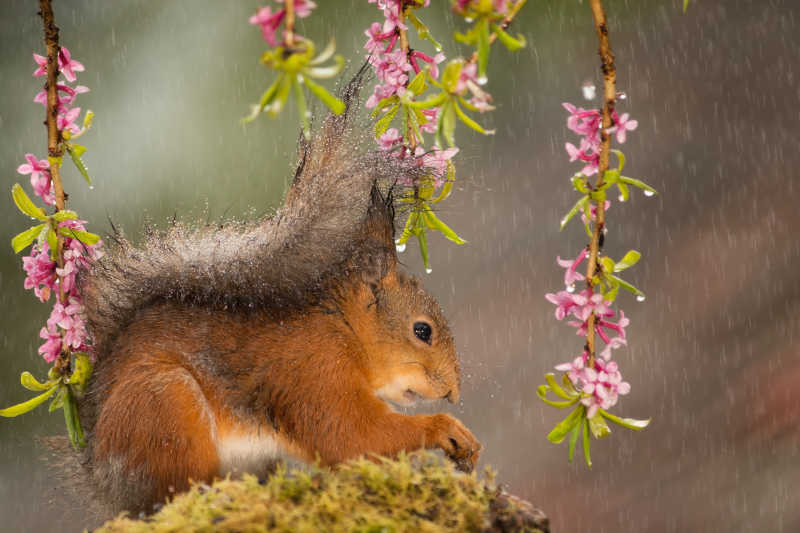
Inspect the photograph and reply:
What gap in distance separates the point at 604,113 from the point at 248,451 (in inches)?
36.6

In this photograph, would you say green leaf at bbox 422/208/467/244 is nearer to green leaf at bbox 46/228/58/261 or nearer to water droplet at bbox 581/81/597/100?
water droplet at bbox 581/81/597/100

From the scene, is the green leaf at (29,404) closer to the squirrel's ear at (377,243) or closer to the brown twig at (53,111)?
the brown twig at (53,111)

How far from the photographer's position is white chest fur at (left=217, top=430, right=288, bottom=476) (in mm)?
1733

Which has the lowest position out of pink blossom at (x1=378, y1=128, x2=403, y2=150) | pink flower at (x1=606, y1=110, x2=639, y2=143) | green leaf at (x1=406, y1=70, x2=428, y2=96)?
pink flower at (x1=606, y1=110, x2=639, y2=143)

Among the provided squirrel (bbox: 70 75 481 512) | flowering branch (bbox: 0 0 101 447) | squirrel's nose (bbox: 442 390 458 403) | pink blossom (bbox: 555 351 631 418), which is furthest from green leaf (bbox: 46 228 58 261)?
pink blossom (bbox: 555 351 631 418)

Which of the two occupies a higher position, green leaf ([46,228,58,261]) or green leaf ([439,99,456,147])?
green leaf ([439,99,456,147])

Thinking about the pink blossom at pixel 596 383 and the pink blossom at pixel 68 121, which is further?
the pink blossom at pixel 68 121

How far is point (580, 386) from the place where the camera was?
160 centimetres

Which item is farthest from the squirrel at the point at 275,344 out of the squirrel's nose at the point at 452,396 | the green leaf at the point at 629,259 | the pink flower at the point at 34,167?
the green leaf at the point at 629,259

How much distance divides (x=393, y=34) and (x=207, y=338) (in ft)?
2.37

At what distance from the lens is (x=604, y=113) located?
1534 millimetres

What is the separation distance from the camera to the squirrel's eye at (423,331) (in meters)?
1.94

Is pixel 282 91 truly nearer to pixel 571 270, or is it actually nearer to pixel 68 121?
pixel 571 270

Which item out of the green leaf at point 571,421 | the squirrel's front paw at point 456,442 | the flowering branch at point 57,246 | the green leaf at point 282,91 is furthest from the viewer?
the squirrel's front paw at point 456,442
